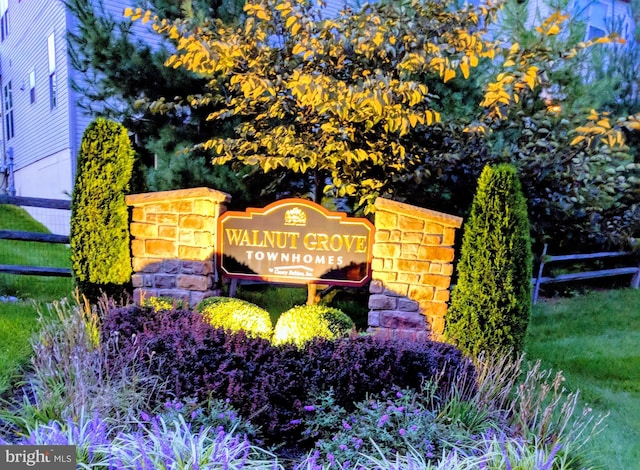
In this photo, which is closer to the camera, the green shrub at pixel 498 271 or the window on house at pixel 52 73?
the green shrub at pixel 498 271

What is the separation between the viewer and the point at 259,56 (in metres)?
4.41

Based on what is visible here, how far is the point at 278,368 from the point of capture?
305 centimetres

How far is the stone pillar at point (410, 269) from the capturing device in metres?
4.26

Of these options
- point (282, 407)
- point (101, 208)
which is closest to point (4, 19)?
point (101, 208)

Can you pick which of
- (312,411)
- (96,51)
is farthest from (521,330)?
(96,51)

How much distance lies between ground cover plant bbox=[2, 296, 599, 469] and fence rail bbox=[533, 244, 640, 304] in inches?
169

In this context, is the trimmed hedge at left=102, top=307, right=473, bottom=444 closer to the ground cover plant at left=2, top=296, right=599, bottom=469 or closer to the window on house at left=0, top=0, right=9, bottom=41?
the ground cover plant at left=2, top=296, right=599, bottom=469

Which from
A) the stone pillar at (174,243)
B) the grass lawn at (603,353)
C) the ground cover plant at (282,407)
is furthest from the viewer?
the stone pillar at (174,243)

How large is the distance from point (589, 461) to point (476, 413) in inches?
26.2

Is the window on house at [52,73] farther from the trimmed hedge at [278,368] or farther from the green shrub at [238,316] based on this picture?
the trimmed hedge at [278,368]

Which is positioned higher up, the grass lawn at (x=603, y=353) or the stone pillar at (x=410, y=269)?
the stone pillar at (x=410, y=269)

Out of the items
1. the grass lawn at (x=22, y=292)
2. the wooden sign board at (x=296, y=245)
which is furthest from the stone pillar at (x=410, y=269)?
the grass lawn at (x=22, y=292)

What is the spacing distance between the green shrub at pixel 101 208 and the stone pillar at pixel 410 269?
2.57m

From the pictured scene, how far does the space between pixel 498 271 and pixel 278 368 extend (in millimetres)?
2114
